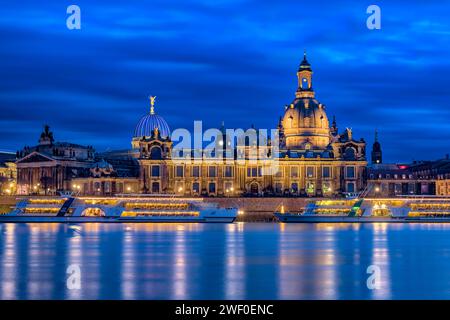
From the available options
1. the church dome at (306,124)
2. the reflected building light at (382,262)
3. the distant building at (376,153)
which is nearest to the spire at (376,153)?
the distant building at (376,153)

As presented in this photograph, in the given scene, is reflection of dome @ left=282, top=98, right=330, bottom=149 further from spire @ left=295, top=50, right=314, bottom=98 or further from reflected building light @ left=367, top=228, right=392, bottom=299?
reflected building light @ left=367, top=228, right=392, bottom=299

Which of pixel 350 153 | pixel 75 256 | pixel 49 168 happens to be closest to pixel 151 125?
pixel 49 168

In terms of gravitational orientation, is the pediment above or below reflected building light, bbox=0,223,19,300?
above

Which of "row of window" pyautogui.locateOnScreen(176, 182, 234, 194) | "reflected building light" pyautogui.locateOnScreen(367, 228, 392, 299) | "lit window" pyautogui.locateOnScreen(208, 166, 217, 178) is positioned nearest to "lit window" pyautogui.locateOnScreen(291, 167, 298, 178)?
"row of window" pyautogui.locateOnScreen(176, 182, 234, 194)

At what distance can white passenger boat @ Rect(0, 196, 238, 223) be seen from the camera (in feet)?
373

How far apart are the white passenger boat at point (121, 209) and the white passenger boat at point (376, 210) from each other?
10092 millimetres

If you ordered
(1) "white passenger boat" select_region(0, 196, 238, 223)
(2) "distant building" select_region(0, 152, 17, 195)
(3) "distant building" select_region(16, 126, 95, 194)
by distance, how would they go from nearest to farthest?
1. (1) "white passenger boat" select_region(0, 196, 238, 223)
2. (3) "distant building" select_region(16, 126, 95, 194)
3. (2) "distant building" select_region(0, 152, 17, 195)

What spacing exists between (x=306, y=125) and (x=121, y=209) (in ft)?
127

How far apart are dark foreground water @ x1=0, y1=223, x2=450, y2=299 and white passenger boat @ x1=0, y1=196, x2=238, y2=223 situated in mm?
35867

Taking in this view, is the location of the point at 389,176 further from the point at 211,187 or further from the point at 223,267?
the point at 223,267

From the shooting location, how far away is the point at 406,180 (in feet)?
486

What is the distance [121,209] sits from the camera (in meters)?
116

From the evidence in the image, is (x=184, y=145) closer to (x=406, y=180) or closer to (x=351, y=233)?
(x=406, y=180)

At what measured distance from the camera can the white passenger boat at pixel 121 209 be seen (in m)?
114
